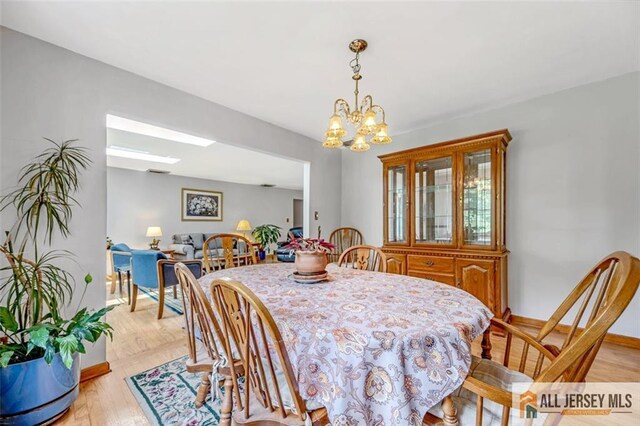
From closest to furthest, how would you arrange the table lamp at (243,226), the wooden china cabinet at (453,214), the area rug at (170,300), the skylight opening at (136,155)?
1. the wooden china cabinet at (453,214)
2. the area rug at (170,300)
3. the skylight opening at (136,155)
4. the table lamp at (243,226)

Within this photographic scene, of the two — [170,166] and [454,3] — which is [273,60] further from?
[170,166]

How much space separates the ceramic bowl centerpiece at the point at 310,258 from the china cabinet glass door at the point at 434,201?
1.86 meters

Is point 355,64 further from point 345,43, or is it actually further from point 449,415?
point 449,415

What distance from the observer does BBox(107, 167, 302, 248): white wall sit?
5875 millimetres

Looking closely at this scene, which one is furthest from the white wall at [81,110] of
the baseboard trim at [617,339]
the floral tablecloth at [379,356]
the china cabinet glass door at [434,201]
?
the baseboard trim at [617,339]

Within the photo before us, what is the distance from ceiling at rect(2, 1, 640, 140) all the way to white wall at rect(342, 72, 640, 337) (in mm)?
232

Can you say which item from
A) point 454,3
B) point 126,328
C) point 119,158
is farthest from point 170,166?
point 454,3

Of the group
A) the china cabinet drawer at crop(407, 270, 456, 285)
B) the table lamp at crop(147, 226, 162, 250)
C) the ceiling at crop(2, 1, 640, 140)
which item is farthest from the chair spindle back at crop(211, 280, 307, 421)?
the table lamp at crop(147, 226, 162, 250)

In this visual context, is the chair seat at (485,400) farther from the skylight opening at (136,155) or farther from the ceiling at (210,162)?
the skylight opening at (136,155)

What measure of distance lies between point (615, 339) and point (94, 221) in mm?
4436

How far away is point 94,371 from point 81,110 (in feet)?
6.29

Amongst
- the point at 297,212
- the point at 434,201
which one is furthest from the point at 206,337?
the point at 297,212

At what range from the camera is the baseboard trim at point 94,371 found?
77.2 inches

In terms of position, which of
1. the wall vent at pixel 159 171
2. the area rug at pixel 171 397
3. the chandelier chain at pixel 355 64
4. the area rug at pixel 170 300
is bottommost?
the area rug at pixel 170 300
